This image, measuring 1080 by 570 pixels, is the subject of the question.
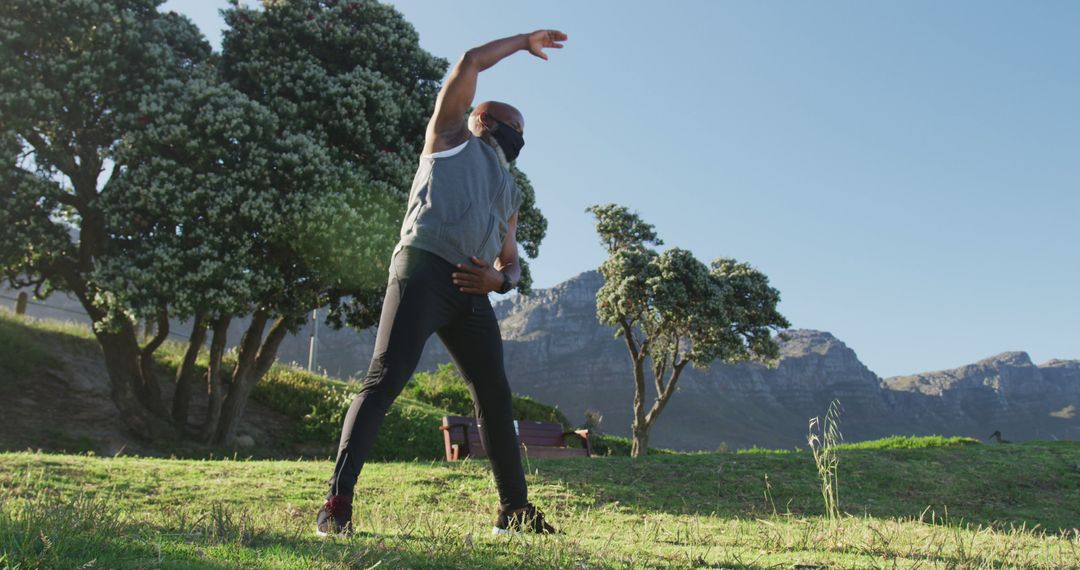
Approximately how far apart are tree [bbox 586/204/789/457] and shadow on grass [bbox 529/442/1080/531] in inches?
380

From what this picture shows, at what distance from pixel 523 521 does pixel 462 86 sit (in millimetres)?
2191

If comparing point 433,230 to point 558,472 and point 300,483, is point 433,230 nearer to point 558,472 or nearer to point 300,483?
point 300,483

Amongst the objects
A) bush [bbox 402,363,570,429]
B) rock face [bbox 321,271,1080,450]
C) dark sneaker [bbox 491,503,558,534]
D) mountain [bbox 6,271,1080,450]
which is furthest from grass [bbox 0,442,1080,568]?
rock face [bbox 321,271,1080,450]

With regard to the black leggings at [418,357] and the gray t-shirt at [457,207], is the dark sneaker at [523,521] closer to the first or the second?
the black leggings at [418,357]

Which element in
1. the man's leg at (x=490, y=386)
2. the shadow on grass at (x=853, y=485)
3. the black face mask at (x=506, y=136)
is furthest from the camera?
the shadow on grass at (x=853, y=485)

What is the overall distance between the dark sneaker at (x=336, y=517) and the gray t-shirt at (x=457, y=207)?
122 centimetres

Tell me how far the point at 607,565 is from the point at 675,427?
142576 millimetres

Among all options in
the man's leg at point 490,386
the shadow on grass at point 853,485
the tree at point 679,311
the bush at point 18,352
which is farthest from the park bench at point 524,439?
the bush at point 18,352

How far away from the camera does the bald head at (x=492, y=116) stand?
4.45 metres

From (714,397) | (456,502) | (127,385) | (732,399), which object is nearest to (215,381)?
(127,385)

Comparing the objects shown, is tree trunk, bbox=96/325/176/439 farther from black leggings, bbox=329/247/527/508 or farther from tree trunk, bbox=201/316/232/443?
black leggings, bbox=329/247/527/508

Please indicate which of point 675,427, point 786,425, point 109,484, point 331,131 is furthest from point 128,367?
point 786,425

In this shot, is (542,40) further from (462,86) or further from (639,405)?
(639,405)

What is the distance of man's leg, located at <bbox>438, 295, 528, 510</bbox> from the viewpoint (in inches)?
163
